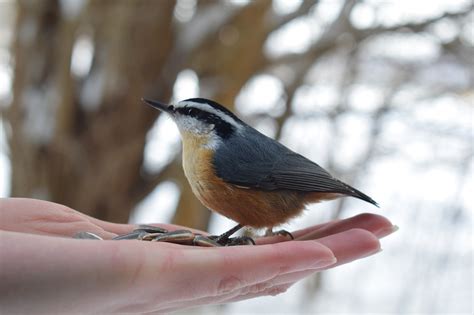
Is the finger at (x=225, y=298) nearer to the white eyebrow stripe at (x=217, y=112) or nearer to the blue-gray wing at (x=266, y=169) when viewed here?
the blue-gray wing at (x=266, y=169)

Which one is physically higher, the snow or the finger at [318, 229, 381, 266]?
the snow

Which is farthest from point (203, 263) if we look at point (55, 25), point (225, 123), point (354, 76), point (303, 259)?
point (354, 76)

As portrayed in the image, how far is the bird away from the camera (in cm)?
121

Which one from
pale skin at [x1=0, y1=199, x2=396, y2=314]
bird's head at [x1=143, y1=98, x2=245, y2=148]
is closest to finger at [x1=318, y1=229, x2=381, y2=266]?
pale skin at [x1=0, y1=199, x2=396, y2=314]

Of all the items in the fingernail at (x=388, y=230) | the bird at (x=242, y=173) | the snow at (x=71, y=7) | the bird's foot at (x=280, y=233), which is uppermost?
the snow at (x=71, y=7)

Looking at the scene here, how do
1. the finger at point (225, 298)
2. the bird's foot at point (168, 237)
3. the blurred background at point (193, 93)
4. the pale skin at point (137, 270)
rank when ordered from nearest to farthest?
1. the pale skin at point (137, 270)
2. the finger at point (225, 298)
3. the bird's foot at point (168, 237)
4. the blurred background at point (193, 93)

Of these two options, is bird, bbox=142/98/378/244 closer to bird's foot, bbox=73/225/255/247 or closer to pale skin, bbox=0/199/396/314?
bird's foot, bbox=73/225/255/247

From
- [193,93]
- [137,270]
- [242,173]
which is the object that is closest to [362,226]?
[242,173]

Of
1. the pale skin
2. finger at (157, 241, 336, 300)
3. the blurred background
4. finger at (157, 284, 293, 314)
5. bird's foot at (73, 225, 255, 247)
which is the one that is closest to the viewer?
the pale skin

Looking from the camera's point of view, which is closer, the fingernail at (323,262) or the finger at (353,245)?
the fingernail at (323,262)

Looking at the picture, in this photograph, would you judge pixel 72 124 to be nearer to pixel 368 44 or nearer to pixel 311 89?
pixel 311 89

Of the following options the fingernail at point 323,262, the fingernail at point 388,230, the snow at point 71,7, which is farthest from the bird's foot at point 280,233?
the snow at point 71,7

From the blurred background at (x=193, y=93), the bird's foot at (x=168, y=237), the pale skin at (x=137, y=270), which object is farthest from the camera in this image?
the blurred background at (x=193, y=93)

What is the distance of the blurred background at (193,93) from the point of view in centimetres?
200
